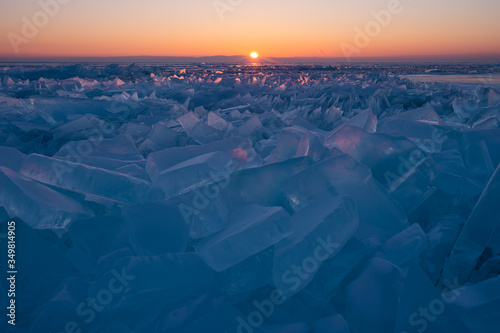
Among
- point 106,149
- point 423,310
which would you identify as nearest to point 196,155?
point 106,149

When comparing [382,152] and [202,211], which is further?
[382,152]

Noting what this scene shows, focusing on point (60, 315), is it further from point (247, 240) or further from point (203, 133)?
point (203, 133)

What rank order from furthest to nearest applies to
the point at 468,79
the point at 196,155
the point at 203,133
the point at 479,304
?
→ 1. the point at 468,79
2. the point at 203,133
3. the point at 196,155
4. the point at 479,304

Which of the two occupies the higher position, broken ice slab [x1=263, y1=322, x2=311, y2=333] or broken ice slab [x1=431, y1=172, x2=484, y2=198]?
broken ice slab [x1=431, y1=172, x2=484, y2=198]

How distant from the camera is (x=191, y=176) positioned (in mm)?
975

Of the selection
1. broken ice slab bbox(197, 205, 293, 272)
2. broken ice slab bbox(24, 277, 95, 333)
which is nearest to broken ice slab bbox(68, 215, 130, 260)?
broken ice slab bbox(24, 277, 95, 333)

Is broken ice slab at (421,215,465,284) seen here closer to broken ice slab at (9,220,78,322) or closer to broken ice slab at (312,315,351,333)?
broken ice slab at (312,315,351,333)

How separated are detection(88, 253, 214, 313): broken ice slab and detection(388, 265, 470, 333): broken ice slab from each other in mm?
465

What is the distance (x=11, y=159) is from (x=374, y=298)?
127cm

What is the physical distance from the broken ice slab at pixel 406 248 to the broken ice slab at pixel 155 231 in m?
0.55

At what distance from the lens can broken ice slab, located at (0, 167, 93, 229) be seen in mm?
901

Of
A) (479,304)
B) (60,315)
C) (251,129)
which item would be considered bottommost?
(60,315)

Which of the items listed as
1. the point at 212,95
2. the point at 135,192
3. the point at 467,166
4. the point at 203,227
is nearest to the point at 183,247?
the point at 203,227

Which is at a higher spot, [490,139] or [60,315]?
[490,139]
